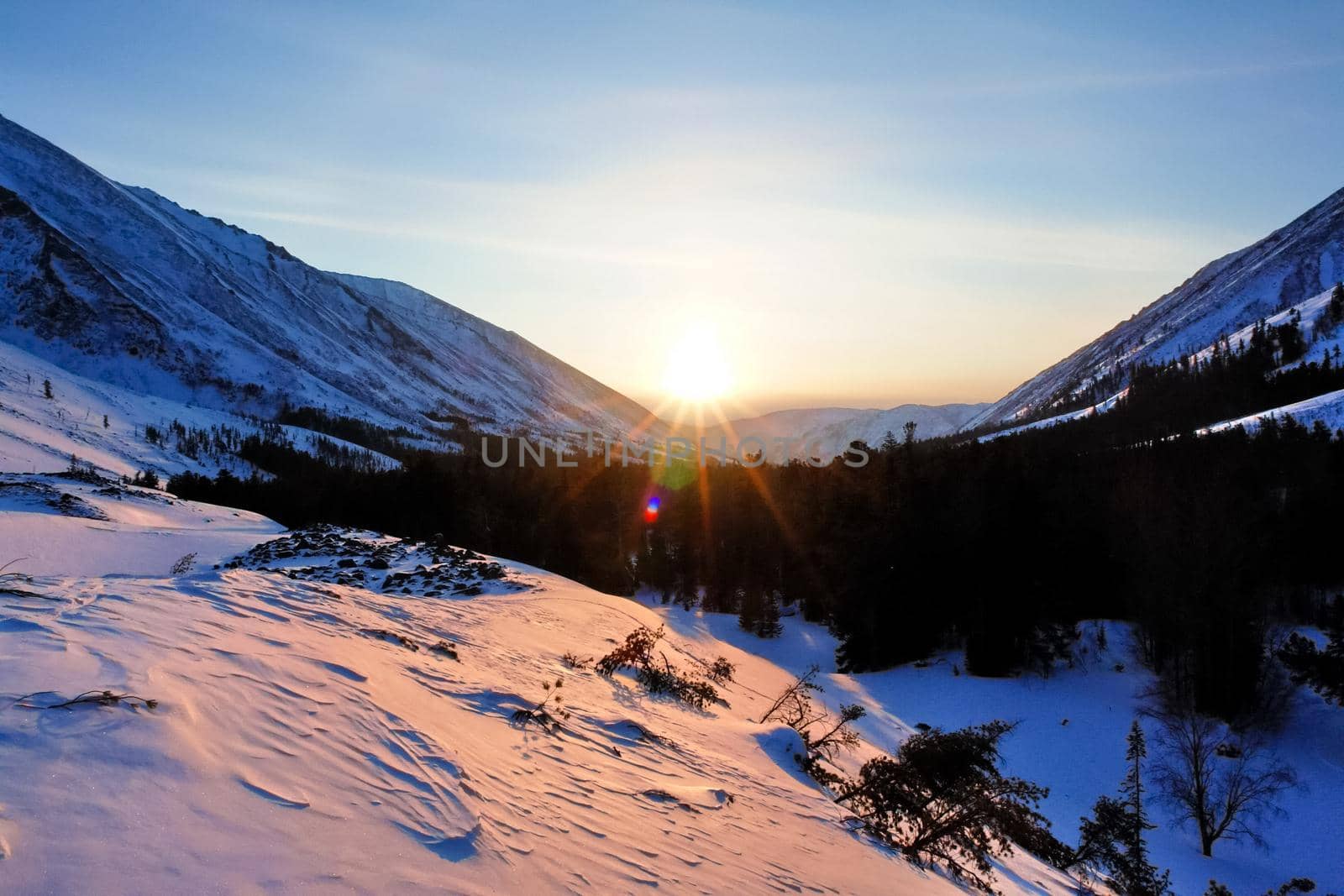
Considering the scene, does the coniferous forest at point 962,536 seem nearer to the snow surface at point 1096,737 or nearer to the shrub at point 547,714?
the snow surface at point 1096,737

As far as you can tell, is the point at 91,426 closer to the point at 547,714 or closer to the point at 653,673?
the point at 653,673

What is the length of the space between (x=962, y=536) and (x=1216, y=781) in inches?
477

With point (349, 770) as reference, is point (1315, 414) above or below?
above

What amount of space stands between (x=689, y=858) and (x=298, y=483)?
2738 inches

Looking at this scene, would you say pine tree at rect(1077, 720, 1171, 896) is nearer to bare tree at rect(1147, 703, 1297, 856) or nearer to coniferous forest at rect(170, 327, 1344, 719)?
bare tree at rect(1147, 703, 1297, 856)

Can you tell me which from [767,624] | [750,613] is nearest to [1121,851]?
[767,624]

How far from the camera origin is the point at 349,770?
4781 mm

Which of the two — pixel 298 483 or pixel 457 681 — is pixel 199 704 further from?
pixel 298 483

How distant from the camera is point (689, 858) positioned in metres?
5.53

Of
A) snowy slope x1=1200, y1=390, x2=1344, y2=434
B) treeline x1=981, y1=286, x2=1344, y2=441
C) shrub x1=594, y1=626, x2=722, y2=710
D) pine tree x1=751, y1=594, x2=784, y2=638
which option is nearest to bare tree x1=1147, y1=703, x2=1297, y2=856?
shrub x1=594, y1=626, x2=722, y2=710

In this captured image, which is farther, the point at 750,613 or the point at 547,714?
the point at 750,613

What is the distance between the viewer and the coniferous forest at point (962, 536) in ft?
73.7

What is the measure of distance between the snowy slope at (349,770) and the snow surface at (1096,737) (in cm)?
947

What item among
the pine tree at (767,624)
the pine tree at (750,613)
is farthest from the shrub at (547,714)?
the pine tree at (750,613)
